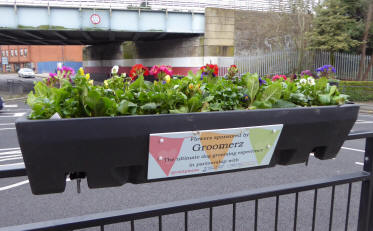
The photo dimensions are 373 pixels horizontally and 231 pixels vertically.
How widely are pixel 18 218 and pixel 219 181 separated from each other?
2.78 metres

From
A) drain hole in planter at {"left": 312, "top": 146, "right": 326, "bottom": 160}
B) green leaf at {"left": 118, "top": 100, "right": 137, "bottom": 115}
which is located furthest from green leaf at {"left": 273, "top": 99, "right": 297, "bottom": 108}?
green leaf at {"left": 118, "top": 100, "right": 137, "bottom": 115}

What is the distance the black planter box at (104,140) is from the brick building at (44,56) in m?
57.6

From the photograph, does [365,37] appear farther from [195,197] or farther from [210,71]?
[210,71]

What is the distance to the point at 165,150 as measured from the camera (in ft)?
3.45

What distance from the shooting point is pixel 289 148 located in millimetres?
1284

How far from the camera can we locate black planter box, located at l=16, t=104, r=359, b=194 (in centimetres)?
90

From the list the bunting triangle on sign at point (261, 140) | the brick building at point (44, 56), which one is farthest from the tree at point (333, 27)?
the brick building at point (44, 56)

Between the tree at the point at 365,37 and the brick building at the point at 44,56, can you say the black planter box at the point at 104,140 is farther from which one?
the brick building at the point at 44,56

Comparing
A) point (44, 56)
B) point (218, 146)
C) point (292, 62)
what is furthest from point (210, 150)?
point (44, 56)

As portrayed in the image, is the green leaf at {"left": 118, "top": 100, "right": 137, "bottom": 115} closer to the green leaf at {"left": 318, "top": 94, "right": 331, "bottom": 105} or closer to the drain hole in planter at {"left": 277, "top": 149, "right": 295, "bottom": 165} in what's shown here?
the drain hole in planter at {"left": 277, "top": 149, "right": 295, "bottom": 165}

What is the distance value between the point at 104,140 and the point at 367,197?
58.8 inches

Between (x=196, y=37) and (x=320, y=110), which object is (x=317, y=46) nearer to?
(x=196, y=37)

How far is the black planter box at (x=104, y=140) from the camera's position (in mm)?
898

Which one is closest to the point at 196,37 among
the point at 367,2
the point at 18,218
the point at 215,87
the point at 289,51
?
the point at 289,51
